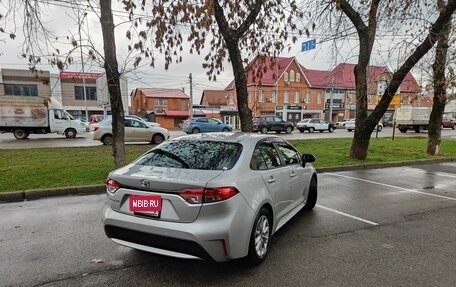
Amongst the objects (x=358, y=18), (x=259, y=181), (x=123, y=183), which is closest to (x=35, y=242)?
(x=123, y=183)

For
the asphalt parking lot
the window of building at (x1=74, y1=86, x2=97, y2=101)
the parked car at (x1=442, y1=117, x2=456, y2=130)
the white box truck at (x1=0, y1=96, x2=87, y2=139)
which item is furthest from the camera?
the window of building at (x1=74, y1=86, x2=97, y2=101)

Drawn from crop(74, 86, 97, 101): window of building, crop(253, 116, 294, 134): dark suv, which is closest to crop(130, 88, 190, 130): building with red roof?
crop(74, 86, 97, 101): window of building

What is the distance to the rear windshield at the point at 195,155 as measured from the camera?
3.54 m

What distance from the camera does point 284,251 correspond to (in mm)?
4027

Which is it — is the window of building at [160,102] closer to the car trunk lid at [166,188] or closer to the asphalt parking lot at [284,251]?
the asphalt parking lot at [284,251]

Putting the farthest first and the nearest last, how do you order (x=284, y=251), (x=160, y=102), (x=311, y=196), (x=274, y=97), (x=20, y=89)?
(x=160, y=102), (x=274, y=97), (x=20, y=89), (x=311, y=196), (x=284, y=251)

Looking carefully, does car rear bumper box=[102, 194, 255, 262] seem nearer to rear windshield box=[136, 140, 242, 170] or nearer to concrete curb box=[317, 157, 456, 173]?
rear windshield box=[136, 140, 242, 170]

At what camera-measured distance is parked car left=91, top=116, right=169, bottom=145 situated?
16578 millimetres

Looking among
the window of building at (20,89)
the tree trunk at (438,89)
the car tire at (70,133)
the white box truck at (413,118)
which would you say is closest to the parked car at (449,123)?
the white box truck at (413,118)

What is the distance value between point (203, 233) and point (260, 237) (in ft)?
2.95

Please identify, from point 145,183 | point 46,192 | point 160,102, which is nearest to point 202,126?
point 46,192

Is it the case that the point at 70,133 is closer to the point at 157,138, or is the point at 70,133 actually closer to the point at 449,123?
the point at 157,138

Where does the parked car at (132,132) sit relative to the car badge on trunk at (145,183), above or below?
below

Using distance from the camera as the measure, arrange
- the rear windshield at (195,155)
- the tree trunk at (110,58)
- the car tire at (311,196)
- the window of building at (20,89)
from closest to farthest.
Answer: the rear windshield at (195,155)
the car tire at (311,196)
the tree trunk at (110,58)
the window of building at (20,89)
